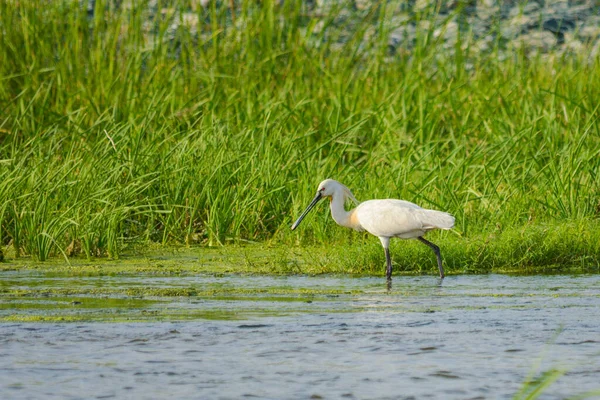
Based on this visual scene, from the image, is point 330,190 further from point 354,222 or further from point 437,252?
point 437,252

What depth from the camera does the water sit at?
5.50 meters

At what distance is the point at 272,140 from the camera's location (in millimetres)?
11914

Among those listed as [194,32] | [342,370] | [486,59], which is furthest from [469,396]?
[194,32]

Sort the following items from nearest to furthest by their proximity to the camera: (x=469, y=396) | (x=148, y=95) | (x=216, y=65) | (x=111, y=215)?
1. (x=469, y=396)
2. (x=111, y=215)
3. (x=148, y=95)
4. (x=216, y=65)

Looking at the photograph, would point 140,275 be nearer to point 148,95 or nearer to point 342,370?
point 342,370

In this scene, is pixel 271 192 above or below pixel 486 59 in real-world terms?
below

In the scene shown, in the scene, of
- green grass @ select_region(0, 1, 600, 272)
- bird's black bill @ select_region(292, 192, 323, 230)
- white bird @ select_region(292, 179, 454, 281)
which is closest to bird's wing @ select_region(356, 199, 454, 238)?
white bird @ select_region(292, 179, 454, 281)

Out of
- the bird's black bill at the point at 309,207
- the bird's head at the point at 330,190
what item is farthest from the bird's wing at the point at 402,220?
the bird's black bill at the point at 309,207

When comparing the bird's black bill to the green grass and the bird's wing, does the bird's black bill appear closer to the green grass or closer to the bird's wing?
the green grass

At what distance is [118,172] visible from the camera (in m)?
10.7

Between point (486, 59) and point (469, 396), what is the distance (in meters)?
10.7

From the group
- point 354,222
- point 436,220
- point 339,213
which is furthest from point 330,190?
point 436,220

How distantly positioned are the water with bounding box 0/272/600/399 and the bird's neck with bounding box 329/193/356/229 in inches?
45.9

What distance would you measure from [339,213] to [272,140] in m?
2.11
